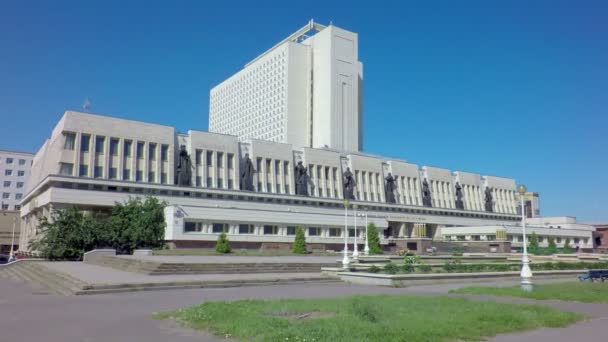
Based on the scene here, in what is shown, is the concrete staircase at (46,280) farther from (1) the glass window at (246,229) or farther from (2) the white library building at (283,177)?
(1) the glass window at (246,229)

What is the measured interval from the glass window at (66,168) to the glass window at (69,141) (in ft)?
6.65

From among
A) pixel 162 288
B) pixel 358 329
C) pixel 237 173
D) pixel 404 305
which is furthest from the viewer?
pixel 237 173

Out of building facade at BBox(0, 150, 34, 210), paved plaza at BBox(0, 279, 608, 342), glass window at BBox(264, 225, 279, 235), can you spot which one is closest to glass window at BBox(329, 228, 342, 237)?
glass window at BBox(264, 225, 279, 235)

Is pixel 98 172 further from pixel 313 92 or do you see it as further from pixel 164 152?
pixel 313 92

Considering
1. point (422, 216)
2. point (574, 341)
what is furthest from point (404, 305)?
point (422, 216)

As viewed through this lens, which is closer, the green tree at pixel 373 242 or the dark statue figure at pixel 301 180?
the green tree at pixel 373 242

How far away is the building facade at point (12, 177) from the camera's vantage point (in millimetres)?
102000

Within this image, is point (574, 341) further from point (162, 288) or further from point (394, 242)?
point (394, 242)

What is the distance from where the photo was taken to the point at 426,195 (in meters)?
90.8

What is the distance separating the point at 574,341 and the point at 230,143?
62046 millimetres

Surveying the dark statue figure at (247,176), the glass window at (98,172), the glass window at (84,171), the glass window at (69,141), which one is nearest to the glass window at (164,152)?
the glass window at (98,172)

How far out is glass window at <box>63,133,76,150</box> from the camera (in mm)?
56000

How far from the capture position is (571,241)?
297 ft

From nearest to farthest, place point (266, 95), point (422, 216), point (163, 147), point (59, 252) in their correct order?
point (59, 252) < point (163, 147) < point (422, 216) < point (266, 95)
